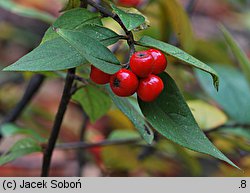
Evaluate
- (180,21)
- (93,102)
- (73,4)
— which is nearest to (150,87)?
(73,4)

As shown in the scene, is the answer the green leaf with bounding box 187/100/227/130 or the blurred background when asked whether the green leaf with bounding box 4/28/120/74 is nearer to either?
the blurred background

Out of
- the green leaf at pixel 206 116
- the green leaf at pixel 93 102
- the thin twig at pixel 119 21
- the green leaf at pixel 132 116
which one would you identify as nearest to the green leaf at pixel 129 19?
the thin twig at pixel 119 21

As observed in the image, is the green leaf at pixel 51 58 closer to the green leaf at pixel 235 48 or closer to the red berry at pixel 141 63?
the red berry at pixel 141 63

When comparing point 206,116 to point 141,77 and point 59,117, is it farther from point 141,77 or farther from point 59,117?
point 141,77

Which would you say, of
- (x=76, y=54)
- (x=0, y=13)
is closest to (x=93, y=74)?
(x=76, y=54)
